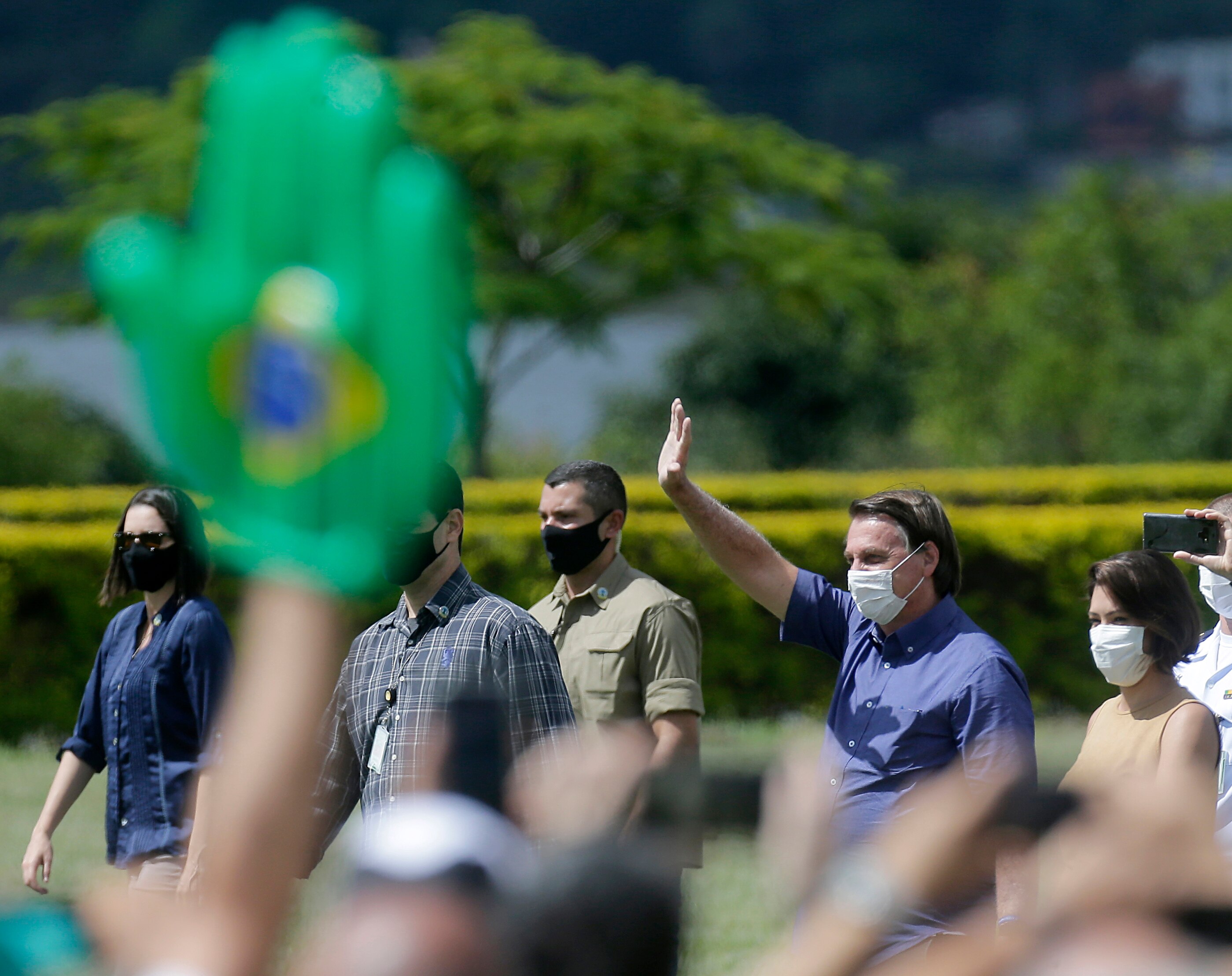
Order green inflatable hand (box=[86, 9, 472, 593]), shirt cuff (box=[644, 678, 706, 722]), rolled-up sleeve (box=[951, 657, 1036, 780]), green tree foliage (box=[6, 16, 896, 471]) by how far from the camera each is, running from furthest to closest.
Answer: green tree foliage (box=[6, 16, 896, 471]) → shirt cuff (box=[644, 678, 706, 722]) → rolled-up sleeve (box=[951, 657, 1036, 780]) → green inflatable hand (box=[86, 9, 472, 593])

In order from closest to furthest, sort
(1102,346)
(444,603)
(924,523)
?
(444,603), (924,523), (1102,346)

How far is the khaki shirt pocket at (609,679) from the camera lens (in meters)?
4.28

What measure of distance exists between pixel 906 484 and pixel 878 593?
9158 mm

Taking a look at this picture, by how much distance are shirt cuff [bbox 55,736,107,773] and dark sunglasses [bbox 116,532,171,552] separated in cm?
62

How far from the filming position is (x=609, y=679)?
170 inches

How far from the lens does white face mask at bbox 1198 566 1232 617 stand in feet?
12.9

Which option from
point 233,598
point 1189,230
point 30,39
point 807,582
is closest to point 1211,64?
point 1189,230

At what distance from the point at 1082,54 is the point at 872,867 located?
171 feet

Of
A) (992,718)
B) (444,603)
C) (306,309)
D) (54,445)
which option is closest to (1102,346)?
(54,445)

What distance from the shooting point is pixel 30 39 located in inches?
1526

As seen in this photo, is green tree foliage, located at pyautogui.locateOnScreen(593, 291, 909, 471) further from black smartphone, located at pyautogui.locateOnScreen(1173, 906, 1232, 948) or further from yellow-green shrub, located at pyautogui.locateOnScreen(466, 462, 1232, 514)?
black smartphone, located at pyautogui.locateOnScreen(1173, 906, 1232, 948)

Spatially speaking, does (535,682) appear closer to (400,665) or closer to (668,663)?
(400,665)

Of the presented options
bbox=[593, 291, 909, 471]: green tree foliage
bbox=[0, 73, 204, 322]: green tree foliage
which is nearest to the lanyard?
bbox=[0, 73, 204, 322]: green tree foliage

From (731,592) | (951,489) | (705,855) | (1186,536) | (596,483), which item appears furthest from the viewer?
(951,489)
